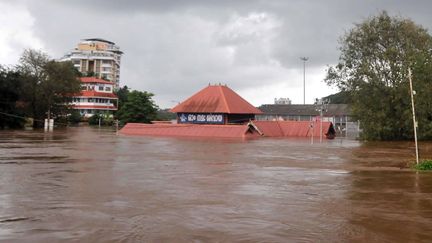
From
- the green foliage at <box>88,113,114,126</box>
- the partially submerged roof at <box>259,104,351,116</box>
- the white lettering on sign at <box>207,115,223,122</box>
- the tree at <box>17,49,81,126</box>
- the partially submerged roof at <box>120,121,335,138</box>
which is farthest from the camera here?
the partially submerged roof at <box>259,104,351,116</box>

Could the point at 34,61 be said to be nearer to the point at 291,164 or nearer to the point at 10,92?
the point at 10,92

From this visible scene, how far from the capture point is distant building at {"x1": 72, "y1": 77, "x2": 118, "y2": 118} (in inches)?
3563

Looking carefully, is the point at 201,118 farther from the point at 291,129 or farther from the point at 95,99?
the point at 95,99

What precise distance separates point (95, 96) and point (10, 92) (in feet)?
117

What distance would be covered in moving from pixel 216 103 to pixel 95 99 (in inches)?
1850

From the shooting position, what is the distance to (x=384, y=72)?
41250 mm

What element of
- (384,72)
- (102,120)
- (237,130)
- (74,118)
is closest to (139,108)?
(102,120)

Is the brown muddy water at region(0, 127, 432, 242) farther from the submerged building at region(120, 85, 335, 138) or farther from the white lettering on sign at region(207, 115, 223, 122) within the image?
the white lettering on sign at region(207, 115, 223, 122)

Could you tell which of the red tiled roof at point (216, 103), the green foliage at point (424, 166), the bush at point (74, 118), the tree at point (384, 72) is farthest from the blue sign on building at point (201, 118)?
the green foliage at point (424, 166)

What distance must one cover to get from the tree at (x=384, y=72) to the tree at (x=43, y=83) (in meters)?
37.5

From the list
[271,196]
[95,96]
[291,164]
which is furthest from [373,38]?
[95,96]

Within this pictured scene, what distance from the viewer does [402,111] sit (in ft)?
131

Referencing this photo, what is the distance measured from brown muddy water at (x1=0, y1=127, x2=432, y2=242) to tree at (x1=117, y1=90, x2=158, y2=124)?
53.4 metres

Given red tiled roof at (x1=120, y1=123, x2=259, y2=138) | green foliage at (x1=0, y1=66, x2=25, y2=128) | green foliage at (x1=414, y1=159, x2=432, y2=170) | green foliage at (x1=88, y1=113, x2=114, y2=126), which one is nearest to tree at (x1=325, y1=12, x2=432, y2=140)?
red tiled roof at (x1=120, y1=123, x2=259, y2=138)
